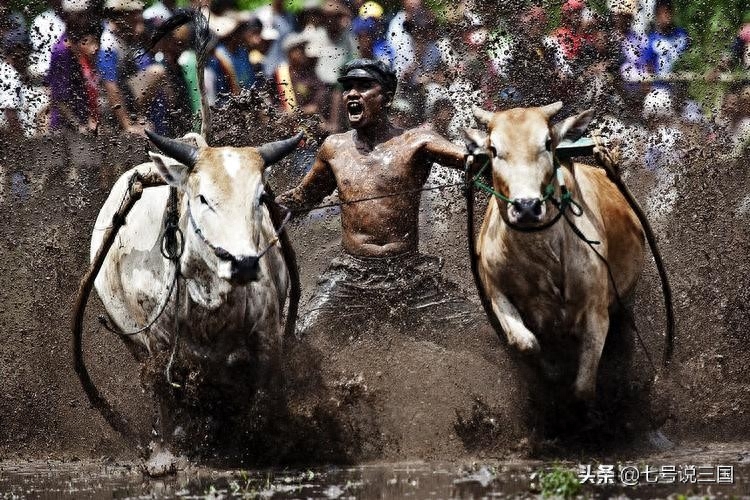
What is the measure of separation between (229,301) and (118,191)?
5.42 feet

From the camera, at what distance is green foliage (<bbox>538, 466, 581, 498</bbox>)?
6469 mm

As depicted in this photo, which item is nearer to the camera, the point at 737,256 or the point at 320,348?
the point at 320,348

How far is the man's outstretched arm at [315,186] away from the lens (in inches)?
382

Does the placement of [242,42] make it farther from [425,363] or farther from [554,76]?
[425,363]

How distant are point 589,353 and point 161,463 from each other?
2.37 meters

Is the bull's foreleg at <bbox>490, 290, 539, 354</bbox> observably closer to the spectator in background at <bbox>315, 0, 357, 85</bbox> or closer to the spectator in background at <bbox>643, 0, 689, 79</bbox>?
the spectator in background at <bbox>643, 0, 689, 79</bbox>

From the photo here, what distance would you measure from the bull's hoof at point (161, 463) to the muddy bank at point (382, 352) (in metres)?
0.62

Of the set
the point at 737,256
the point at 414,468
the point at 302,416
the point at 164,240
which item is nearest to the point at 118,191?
the point at 164,240

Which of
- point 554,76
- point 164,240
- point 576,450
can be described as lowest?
point 576,450

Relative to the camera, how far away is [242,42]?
13.9 meters

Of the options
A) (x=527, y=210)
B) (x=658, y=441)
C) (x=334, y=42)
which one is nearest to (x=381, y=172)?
(x=527, y=210)

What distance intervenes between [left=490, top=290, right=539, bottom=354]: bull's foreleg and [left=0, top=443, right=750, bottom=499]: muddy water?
24.5 inches

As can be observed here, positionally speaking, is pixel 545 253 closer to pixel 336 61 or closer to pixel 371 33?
pixel 371 33

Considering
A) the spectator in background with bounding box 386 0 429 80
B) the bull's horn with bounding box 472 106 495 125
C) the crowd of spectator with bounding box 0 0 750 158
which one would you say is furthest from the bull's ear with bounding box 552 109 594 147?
the spectator in background with bounding box 386 0 429 80
